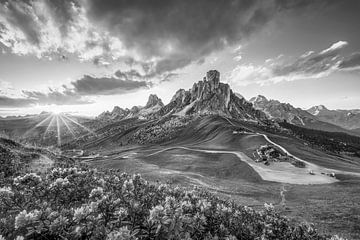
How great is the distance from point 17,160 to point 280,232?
1683cm

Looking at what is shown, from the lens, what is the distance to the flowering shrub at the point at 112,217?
2.96 m

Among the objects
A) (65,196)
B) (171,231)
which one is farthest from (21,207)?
(171,231)

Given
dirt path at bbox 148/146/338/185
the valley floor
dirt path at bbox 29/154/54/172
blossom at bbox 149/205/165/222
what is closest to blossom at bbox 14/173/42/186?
blossom at bbox 149/205/165/222

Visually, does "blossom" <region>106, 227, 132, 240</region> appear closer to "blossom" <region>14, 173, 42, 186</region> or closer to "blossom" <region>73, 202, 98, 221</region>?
"blossom" <region>73, 202, 98, 221</region>

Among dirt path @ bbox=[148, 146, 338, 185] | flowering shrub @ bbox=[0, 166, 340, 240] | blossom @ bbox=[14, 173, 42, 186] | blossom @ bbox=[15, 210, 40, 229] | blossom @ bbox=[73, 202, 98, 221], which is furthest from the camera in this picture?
dirt path @ bbox=[148, 146, 338, 185]

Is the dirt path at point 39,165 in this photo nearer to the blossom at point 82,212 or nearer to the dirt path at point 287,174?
the blossom at point 82,212

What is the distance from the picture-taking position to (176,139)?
541ft

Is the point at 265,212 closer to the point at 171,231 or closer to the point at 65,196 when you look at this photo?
the point at 171,231

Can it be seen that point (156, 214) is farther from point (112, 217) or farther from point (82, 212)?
point (82, 212)

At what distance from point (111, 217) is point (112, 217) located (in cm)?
2

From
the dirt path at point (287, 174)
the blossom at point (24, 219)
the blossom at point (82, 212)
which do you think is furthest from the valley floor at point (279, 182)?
the blossom at point (24, 219)

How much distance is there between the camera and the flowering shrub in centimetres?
296

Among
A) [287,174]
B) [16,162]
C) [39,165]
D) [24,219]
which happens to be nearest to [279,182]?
[287,174]

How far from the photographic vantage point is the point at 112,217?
12.4 feet
